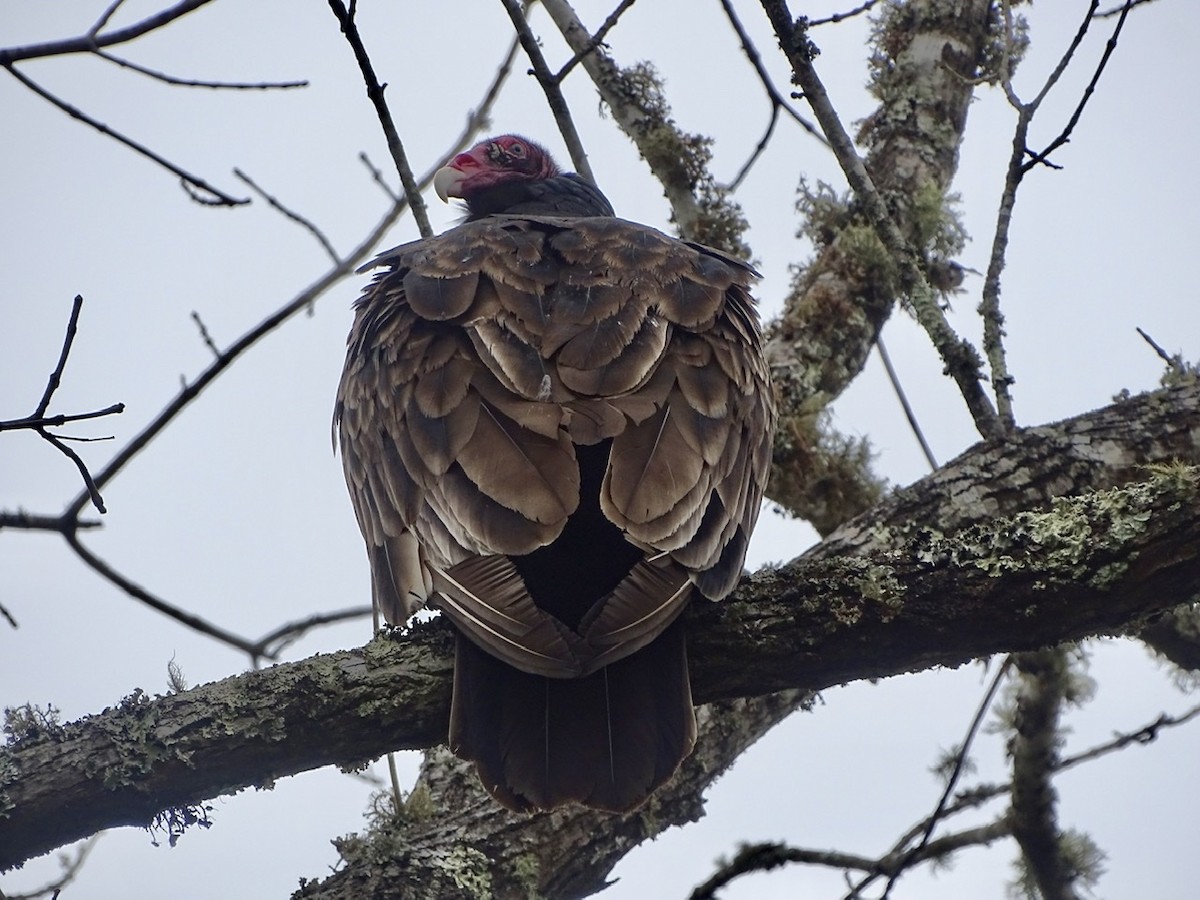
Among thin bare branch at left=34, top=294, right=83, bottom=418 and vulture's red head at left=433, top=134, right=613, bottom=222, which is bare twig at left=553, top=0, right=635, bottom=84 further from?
thin bare branch at left=34, top=294, right=83, bottom=418

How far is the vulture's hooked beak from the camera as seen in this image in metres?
5.58

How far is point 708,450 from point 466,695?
84cm

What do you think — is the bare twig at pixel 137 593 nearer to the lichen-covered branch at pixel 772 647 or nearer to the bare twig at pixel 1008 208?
the lichen-covered branch at pixel 772 647

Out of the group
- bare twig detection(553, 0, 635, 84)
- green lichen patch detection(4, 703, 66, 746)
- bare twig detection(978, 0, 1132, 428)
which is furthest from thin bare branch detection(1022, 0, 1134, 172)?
green lichen patch detection(4, 703, 66, 746)

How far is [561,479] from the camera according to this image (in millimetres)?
2803

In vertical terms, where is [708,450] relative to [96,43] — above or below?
below

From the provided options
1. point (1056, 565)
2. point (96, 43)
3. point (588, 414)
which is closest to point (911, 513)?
point (1056, 565)

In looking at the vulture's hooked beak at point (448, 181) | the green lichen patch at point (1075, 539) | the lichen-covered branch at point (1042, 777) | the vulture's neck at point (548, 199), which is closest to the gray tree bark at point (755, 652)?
the green lichen patch at point (1075, 539)

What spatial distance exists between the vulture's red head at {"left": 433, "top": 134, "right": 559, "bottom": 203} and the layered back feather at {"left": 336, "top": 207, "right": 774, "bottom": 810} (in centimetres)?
194

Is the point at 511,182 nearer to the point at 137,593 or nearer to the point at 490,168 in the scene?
the point at 490,168

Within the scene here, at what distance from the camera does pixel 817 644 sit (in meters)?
2.93

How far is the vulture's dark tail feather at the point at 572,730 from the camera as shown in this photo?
2.68 m

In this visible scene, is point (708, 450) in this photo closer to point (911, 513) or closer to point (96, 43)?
point (911, 513)

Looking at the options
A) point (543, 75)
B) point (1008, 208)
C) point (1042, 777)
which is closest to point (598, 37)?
point (543, 75)
